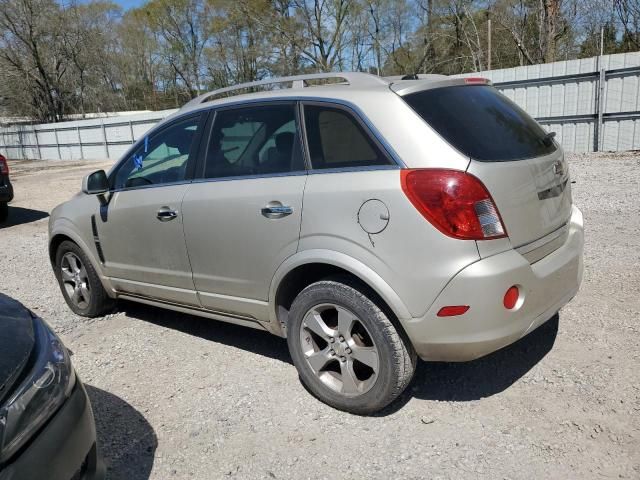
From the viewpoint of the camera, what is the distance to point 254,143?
3.39m

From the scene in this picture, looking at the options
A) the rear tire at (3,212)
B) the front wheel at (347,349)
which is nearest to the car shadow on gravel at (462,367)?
the front wheel at (347,349)

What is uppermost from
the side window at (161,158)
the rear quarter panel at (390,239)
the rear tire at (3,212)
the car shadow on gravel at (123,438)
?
the side window at (161,158)

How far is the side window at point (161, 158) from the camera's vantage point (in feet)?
12.4

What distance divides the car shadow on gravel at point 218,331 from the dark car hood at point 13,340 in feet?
5.86

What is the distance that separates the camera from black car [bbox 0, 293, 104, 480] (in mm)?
1807

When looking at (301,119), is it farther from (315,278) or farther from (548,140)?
(548,140)

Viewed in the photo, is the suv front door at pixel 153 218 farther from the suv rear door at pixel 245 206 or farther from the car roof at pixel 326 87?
the car roof at pixel 326 87

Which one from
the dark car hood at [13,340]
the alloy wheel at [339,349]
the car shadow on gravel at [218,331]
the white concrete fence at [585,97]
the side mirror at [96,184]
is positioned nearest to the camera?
the dark car hood at [13,340]

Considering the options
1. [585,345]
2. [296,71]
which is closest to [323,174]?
[585,345]

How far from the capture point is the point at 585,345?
354 centimetres

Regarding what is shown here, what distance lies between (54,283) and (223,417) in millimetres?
3768

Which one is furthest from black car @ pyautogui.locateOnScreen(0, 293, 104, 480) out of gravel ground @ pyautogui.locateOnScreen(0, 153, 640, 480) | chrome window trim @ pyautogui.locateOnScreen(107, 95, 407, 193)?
chrome window trim @ pyautogui.locateOnScreen(107, 95, 407, 193)

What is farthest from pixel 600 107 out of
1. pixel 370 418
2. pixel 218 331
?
pixel 370 418

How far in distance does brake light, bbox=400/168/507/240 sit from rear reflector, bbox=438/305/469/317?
0.32 metres
